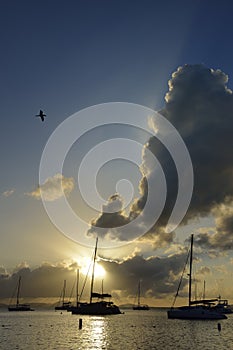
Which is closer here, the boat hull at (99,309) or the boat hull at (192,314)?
the boat hull at (192,314)

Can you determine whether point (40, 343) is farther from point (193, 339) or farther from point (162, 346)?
point (193, 339)

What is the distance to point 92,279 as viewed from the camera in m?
150

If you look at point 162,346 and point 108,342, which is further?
point 108,342

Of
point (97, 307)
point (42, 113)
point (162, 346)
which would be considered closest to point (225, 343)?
point (162, 346)

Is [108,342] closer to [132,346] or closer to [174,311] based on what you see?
[132,346]

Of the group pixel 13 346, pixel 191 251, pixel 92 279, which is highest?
pixel 191 251

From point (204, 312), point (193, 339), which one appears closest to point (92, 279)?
point (204, 312)

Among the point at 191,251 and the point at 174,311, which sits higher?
the point at 191,251

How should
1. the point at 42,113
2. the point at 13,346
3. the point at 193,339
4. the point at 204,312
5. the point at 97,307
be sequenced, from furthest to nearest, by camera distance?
the point at 97,307 → the point at 204,312 → the point at 193,339 → the point at 13,346 → the point at 42,113

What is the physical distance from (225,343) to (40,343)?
3755 cm

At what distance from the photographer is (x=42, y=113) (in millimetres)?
59125

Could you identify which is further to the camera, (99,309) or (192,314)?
(99,309)

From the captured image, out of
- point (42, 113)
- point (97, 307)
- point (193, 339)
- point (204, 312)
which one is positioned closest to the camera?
point (42, 113)

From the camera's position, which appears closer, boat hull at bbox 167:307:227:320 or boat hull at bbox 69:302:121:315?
boat hull at bbox 167:307:227:320
